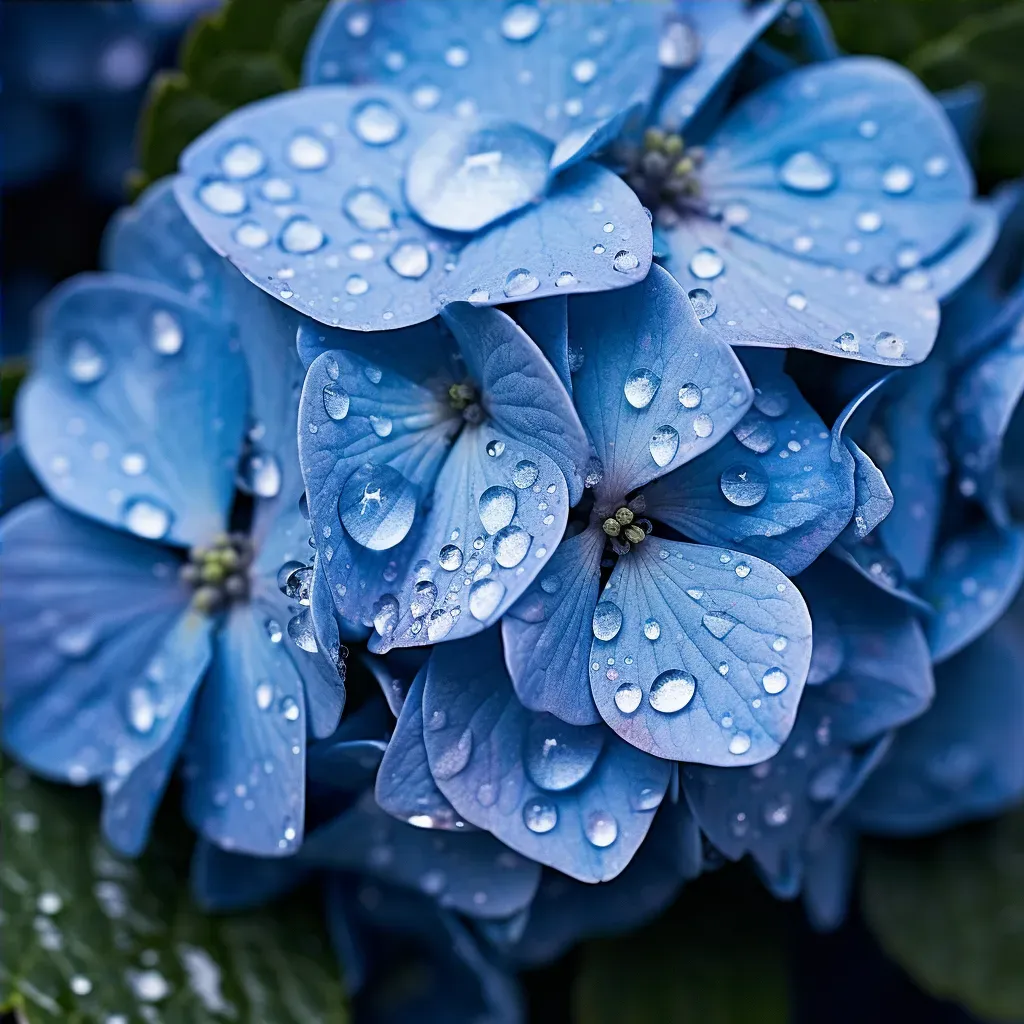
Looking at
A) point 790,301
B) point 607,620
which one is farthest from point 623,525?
point 790,301

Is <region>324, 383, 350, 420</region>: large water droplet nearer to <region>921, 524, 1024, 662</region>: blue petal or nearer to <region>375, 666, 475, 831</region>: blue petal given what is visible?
<region>375, 666, 475, 831</region>: blue petal

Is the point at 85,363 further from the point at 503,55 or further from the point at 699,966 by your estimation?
the point at 699,966

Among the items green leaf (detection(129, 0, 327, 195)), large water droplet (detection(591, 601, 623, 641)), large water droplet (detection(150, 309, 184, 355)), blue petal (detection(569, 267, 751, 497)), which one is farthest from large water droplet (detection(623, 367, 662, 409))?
green leaf (detection(129, 0, 327, 195))

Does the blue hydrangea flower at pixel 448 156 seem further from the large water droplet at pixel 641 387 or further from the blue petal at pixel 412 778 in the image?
the blue petal at pixel 412 778

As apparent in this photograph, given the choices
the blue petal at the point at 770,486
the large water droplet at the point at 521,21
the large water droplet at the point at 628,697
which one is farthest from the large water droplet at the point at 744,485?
the large water droplet at the point at 521,21

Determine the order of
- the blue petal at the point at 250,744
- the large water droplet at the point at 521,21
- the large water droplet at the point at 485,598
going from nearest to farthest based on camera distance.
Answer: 1. the large water droplet at the point at 485,598
2. the blue petal at the point at 250,744
3. the large water droplet at the point at 521,21

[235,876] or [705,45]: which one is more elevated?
[705,45]

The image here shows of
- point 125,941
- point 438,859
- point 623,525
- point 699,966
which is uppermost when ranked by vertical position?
point 623,525
